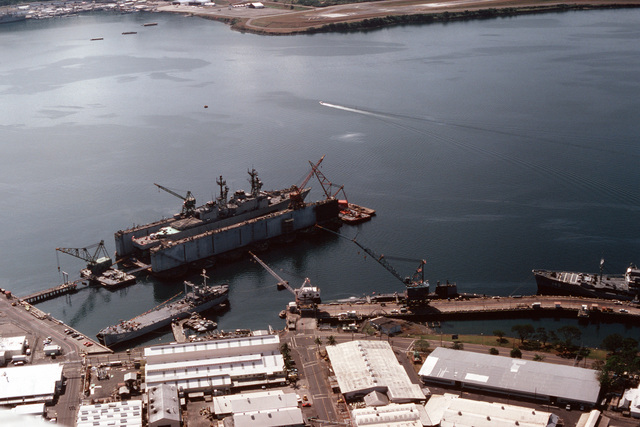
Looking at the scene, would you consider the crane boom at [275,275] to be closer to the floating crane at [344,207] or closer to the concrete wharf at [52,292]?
the floating crane at [344,207]

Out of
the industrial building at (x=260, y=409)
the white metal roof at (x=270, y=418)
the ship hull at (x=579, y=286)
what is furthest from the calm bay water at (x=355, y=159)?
the white metal roof at (x=270, y=418)

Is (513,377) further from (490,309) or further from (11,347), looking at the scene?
(11,347)

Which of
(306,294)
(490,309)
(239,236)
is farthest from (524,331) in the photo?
(239,236)

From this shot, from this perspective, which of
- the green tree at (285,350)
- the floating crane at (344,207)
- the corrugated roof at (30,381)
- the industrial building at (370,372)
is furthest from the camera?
the floating crane at (344,207)

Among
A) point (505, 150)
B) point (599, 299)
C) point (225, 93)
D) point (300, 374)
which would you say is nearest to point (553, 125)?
point (505, 150)

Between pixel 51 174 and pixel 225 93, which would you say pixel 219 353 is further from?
pixel 225 93
